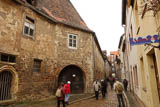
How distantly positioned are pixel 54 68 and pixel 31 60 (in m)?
2.35

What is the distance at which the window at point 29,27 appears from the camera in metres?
9.02

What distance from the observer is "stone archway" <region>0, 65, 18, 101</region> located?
23.6ft

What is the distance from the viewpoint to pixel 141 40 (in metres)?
3.18

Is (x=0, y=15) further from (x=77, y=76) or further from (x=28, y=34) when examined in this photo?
(x=77, y=76)

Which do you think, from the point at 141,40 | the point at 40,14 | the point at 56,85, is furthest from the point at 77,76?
the point at 141,40

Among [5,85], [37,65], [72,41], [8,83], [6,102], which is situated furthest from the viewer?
[72,41]

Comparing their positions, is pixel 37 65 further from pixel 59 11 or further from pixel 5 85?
pixel 59 11

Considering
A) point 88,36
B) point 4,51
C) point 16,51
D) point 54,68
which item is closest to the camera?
point 4,51

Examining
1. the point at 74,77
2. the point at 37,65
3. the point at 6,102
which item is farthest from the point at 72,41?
the point at 6,102

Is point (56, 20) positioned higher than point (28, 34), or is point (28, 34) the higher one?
point (56, 20)

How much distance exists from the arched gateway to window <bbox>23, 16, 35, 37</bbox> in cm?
466

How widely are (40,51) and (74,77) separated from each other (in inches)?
180

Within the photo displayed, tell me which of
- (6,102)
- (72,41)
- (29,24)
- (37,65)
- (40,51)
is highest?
(29,24)

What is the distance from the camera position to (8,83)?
7.59 meters
